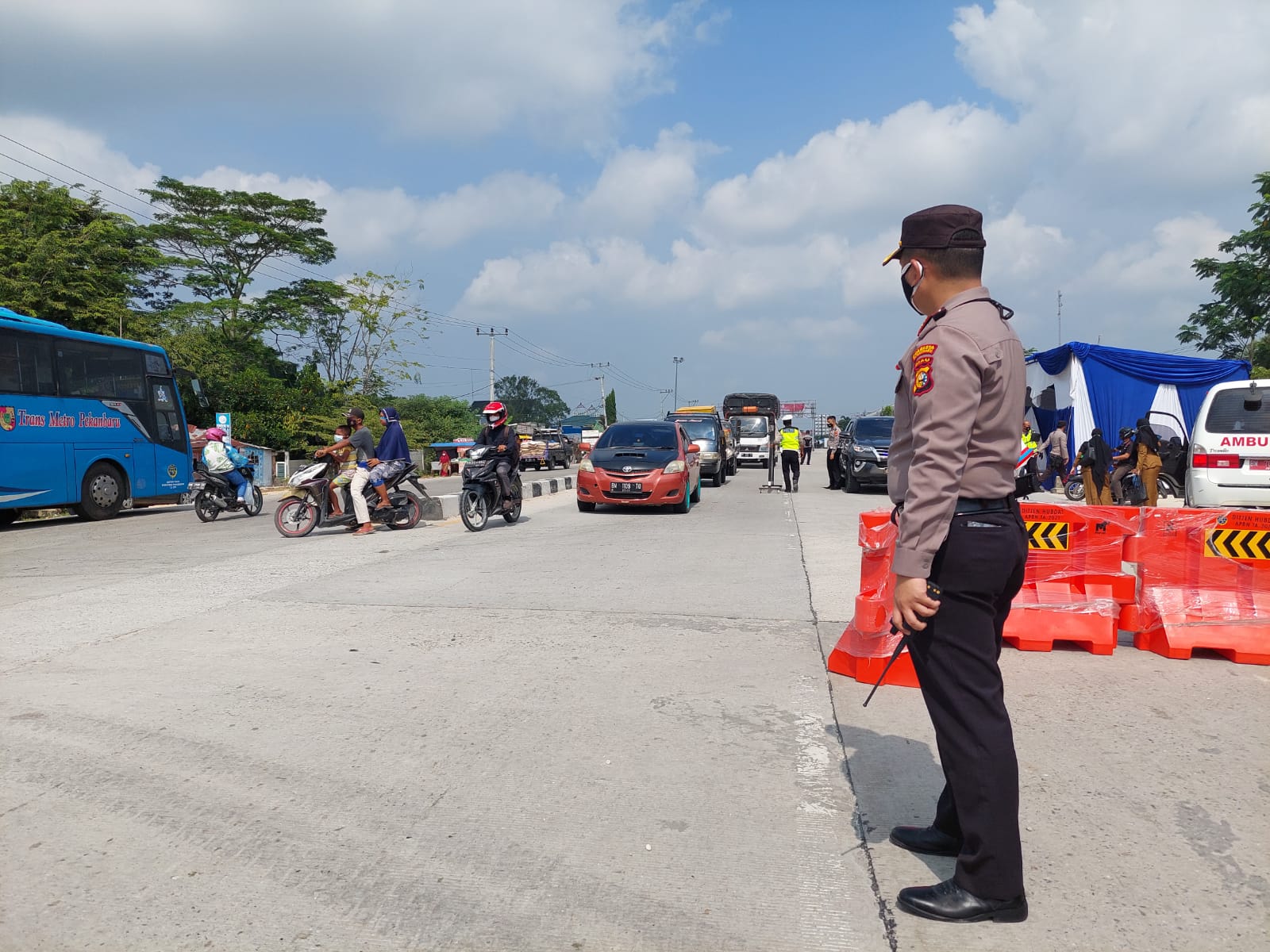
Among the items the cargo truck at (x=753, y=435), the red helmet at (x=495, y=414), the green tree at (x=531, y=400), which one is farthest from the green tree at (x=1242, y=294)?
the green tree at (x=531, y=400)

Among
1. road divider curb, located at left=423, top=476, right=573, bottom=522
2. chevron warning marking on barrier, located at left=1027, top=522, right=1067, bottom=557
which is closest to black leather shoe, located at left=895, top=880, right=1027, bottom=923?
chevron warning marking on barrier, located at left=1027, top=522, right=1067, bottom=557

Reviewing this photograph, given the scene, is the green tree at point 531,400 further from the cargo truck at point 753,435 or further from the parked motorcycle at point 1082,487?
the parked motorcycle at point 1082,487

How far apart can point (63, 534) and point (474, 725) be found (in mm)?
11319

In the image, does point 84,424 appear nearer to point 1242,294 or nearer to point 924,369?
point 924,369

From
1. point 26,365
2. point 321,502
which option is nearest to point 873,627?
point 321,502

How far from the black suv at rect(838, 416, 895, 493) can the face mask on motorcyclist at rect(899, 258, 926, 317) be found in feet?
56.5

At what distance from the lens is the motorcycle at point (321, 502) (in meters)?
Result: 11.9

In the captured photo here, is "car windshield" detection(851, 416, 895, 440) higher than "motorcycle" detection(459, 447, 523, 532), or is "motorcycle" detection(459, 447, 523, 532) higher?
"car windshield" detection(851, 416, 895, 440)

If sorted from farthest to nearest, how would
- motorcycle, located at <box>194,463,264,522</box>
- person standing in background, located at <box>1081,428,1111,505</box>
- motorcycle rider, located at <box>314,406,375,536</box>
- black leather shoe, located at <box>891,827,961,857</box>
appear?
person standing in background, located at <box>1081,428,1111,505</box>
motorcycle, located at <box>194,463,264,522</box>
motorcycle rider, located at <box>314,406,375,536</box>
black leather shoe, located at <box>891,827,961,857</box>

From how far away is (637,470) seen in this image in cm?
1520

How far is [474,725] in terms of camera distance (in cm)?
427

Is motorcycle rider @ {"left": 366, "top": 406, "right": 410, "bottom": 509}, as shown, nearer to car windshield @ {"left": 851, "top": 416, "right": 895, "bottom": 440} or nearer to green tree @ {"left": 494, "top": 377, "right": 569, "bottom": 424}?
car windshield @ {"left": 851, "top": 416, "right": 895, "bottom": 440}

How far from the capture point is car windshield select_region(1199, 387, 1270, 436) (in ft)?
36.7

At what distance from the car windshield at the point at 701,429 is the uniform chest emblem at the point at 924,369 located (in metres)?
22.1
